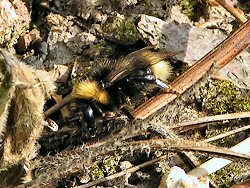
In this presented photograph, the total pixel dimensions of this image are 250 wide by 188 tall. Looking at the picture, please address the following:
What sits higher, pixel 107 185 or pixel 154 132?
pixel 154 132

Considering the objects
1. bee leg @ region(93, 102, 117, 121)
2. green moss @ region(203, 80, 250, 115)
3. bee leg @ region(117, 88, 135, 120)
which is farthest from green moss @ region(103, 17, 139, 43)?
green moss @ region(203, 80, 250, 115)

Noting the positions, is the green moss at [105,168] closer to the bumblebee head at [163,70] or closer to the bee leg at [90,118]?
the bee leg at [90,118]

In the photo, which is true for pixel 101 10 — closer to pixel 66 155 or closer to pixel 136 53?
pixel 136 53

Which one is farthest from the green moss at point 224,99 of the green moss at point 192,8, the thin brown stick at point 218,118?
the green moss at point 192,8

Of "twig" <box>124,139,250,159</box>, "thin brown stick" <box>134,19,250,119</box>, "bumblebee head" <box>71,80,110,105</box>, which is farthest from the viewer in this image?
"bumblebee head" <box>71,80,110,105</box>

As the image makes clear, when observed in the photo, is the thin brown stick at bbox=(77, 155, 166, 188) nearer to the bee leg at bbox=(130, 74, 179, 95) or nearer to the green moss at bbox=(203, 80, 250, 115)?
the bee leg at bbox=(130, 74, 179, 95)

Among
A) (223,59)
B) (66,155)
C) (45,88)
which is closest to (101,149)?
(66,155)
